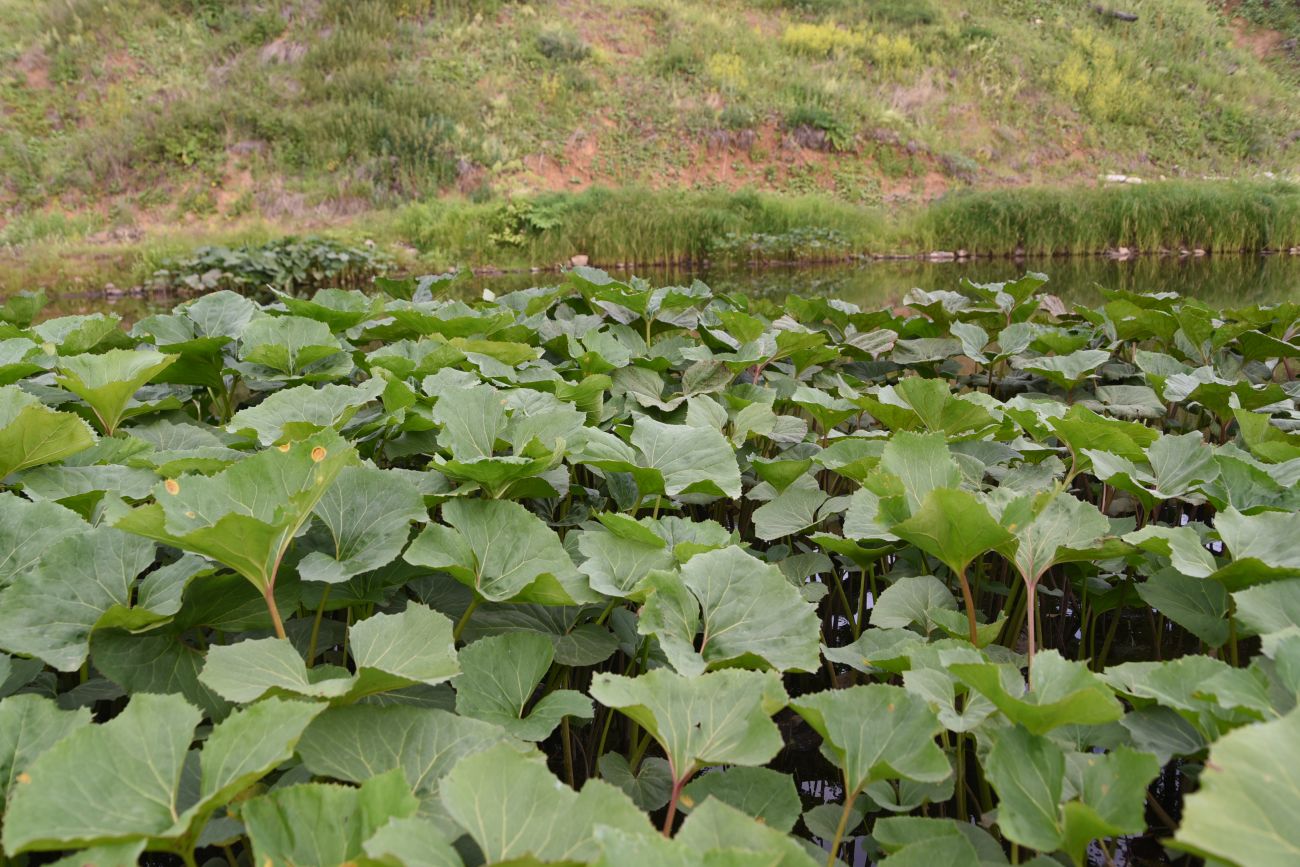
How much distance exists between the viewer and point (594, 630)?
0.96 m

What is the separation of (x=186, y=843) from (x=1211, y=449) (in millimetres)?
1260

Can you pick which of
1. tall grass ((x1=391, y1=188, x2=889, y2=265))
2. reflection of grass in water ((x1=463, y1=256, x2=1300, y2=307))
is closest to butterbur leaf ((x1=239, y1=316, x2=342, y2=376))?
reflection of grass in water ((x1=463, y1=256, x2=1300, y2=307))

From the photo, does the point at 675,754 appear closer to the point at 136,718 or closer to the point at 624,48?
the point at 136,718

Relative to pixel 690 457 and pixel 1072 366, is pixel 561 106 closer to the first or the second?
pixel 1072 366

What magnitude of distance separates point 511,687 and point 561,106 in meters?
16.8

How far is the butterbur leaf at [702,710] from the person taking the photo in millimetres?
640

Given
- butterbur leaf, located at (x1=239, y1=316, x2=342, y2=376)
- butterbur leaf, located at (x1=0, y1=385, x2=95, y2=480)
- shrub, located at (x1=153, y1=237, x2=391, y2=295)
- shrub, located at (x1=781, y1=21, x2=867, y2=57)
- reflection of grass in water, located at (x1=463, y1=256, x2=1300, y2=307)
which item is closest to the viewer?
butterbur leaf, located at (x1=0, y1=385, x2=95, y2=480)

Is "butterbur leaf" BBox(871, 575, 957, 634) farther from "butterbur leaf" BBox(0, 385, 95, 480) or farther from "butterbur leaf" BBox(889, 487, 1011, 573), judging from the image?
"butterbur leaf" BBox(0, 385, 95, 480)

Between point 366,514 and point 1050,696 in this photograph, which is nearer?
point 1050,696

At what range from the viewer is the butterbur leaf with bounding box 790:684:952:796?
0.66m

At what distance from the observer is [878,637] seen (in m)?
0.93

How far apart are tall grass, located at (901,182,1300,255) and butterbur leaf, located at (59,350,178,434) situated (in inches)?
379

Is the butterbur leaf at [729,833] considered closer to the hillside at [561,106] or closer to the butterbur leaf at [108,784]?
the butterbur leaf at [108,784]

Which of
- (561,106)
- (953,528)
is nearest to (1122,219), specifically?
(953,528)
